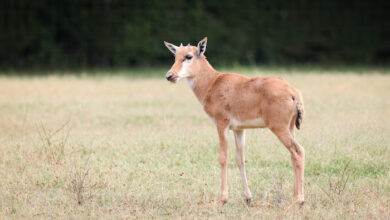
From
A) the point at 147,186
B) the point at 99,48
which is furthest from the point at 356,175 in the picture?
the point at 99,48

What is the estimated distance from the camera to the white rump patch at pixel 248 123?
20.6 ft

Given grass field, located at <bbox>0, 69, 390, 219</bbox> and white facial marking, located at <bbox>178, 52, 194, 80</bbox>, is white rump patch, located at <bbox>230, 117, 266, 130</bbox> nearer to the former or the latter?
grass field, located at <bbox>0, 69, 390, 219</bbox>

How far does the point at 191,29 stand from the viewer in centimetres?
2130

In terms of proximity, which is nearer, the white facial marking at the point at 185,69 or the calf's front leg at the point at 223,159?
the calf's front leg at the point at 223,159

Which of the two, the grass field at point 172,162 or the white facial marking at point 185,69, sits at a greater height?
the white facial marking at point 185,69

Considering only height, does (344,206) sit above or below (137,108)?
above

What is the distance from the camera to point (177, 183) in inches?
285

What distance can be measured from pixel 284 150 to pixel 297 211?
2898 millimetres

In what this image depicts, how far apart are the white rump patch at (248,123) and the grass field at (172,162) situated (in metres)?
0.77

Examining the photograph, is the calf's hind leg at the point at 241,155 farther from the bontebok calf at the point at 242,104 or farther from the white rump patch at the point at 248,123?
the white rump patch at the point at 248,123

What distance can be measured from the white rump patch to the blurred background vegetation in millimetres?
14817

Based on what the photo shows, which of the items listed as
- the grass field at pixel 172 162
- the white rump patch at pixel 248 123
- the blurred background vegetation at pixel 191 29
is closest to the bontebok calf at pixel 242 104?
the white rump patch at pixel 248 123

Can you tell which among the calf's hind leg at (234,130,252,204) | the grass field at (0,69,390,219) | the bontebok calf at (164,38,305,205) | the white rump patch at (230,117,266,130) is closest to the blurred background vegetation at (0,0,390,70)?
the grass field at (0,69,390,219)

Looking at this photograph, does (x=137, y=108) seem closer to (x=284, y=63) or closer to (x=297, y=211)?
(x=297, y=211)
